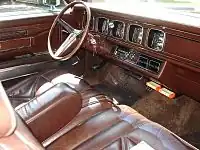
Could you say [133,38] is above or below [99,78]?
above

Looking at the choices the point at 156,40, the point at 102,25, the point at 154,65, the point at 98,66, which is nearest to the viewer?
the point at 156,40

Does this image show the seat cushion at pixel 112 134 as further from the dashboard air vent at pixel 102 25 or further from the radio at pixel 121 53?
the dashboard air vent at pixel 102 25

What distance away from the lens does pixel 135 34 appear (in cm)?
217

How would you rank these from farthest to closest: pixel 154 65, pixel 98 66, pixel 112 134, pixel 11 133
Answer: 1. pixel 98 66
2. pixel 154 65
3. pixel 112 134
4. pixel 11 133

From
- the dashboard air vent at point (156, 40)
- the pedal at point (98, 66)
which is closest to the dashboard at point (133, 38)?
the dashboard air vent at point (156, 40)

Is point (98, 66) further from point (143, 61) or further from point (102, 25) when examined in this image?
point (143, 61)

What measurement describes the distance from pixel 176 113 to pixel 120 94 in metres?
0.55

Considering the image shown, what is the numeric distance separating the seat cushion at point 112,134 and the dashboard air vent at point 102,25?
0.87 meters

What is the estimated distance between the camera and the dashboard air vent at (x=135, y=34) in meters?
2.11

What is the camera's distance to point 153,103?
253 cm

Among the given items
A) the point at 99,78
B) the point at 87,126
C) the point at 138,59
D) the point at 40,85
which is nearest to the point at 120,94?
the point at 99,78

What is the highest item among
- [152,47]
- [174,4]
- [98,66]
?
[174,4]

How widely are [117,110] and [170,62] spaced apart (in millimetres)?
445

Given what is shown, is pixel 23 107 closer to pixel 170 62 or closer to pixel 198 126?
pixel 170 62
